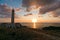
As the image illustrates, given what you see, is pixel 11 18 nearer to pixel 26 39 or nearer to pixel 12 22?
pixel 12 22

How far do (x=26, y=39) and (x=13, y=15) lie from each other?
48740 millimetres

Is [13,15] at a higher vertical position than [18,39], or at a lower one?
higher

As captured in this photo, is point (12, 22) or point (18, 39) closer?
point (18, 39)

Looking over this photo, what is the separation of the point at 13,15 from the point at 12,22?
336 centimetres

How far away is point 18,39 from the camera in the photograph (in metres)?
33.4

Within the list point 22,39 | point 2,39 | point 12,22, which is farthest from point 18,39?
point 12,22

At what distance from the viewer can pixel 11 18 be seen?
8294cm

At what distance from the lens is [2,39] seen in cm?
3250

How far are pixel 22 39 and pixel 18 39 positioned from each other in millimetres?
781

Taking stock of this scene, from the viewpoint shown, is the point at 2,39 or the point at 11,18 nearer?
the point at 2,39

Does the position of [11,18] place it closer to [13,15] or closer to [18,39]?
[13,15]

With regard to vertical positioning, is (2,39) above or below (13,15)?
below

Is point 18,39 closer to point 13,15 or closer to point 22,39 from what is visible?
point 22,39

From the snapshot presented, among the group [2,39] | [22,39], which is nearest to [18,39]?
[22,39]
